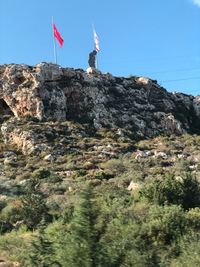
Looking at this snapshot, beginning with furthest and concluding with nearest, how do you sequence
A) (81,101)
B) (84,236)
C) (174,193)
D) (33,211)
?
(81,101), (174,193), (33,211), (84,236)

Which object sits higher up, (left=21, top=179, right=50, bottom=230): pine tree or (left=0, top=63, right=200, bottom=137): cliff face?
(left=0, top=63, right=200, bottom=137): cliff face

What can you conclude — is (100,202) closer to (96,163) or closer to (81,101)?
(96,163)

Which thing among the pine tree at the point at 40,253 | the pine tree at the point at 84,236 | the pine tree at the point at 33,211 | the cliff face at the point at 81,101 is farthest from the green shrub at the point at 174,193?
the cliff face at the point at 81,101

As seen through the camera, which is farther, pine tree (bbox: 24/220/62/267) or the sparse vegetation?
pine tree (bbox: 24/220/62/267)

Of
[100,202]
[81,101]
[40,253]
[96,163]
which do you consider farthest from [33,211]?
[81,101]

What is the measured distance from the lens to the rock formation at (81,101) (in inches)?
2598

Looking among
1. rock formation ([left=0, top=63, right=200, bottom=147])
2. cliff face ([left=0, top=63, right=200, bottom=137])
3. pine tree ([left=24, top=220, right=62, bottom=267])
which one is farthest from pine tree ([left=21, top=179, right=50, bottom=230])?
cliff face ([left=0, top=63, right=200, bottom=137])

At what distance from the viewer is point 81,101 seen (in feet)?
226

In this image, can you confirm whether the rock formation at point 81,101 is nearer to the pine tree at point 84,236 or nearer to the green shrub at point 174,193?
the green shrub at point 174,193

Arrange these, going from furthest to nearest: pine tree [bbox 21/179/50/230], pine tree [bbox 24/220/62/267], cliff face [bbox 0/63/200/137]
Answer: cliff face [bbox 0/63/200/137] → pine tree [bbox 21/179/50/230] → pine tree [bbox 24/220/62/267]

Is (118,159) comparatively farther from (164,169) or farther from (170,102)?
(170,102)

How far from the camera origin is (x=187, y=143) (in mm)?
63281

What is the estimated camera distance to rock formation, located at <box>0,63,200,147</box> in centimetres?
6600

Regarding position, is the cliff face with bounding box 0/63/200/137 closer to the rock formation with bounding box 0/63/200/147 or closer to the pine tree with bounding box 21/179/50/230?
the rock formation with bounding box 0/63/200/147
